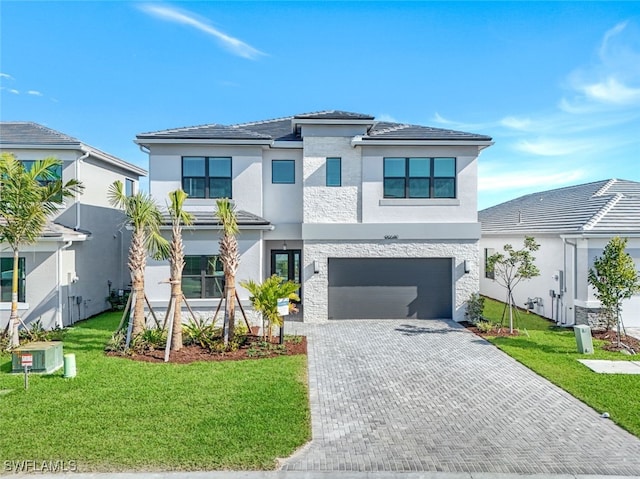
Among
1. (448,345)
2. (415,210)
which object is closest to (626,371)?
(448,345)

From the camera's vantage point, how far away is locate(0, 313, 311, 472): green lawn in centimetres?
569

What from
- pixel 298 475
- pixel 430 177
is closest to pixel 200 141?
pixel 430 177

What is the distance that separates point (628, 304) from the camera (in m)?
14.2

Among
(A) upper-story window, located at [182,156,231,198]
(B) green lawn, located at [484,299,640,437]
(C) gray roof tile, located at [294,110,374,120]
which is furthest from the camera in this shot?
(A) upper-story window, located at [182,156,231,198]

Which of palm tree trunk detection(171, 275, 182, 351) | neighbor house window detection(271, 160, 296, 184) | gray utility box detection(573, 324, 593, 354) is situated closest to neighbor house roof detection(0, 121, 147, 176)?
neighbor house window detection(271, 160, 296, 184)

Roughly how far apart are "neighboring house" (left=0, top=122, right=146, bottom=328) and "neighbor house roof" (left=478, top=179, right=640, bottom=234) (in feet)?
62.5

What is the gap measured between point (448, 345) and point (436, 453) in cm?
656

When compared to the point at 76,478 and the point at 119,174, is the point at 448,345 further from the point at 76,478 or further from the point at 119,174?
the point at 119,174

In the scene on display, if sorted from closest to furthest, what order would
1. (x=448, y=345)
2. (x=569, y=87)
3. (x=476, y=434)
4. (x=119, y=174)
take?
(x=476, y=434)
(x=448, y=345)
(x=569, y=87)
(x=119, y=174)

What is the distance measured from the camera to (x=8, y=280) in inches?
549

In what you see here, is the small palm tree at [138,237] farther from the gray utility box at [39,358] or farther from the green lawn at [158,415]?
the gray utility box at [39,358]

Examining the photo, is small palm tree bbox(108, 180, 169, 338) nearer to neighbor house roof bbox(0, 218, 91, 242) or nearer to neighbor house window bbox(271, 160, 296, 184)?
neighbor house roof bbox(0, 218, 91, 242)

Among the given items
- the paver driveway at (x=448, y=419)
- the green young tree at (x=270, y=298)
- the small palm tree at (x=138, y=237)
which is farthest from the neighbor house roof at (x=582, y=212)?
the small palm tree at (x=138, y=237)

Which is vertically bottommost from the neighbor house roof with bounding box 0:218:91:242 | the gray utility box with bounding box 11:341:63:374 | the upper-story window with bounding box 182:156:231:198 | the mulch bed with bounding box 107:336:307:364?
the mulch bed with bounding box 107:336:307:364
